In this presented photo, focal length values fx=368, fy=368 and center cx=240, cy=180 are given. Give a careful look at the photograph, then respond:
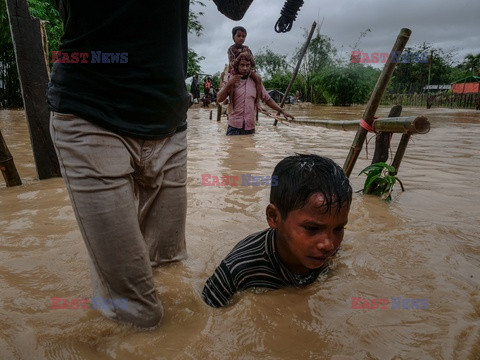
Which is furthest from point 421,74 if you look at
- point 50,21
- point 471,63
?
point 50,21

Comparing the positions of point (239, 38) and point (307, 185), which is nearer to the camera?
point (307, 185)

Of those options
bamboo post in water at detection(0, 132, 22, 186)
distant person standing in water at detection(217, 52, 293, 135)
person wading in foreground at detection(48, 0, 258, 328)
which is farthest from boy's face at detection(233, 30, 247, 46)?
person wading in foreground at detection(48, 0, 258, 328)

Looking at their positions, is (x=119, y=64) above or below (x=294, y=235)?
above

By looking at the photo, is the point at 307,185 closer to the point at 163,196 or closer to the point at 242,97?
the point at 163,196

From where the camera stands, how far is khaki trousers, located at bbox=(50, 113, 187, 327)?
1291 mm

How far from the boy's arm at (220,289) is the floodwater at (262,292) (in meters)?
0.04

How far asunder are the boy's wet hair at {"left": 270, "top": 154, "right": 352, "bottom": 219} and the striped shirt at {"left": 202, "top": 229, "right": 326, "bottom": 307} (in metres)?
0.23

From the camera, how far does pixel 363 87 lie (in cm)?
2609

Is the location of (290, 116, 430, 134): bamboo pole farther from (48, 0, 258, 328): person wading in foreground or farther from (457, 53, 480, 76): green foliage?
(457, 53, 480, 76): green foliage

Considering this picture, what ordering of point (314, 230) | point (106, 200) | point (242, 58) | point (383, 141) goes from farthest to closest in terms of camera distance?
1. point (242, 58)
2. point (383, 141)
3. point (314, 230)
4. point (106, 200)

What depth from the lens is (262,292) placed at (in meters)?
1.72

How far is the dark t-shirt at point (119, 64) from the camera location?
4.13 ft

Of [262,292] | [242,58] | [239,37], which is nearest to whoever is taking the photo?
[262,292]

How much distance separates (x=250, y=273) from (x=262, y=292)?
0.12m
